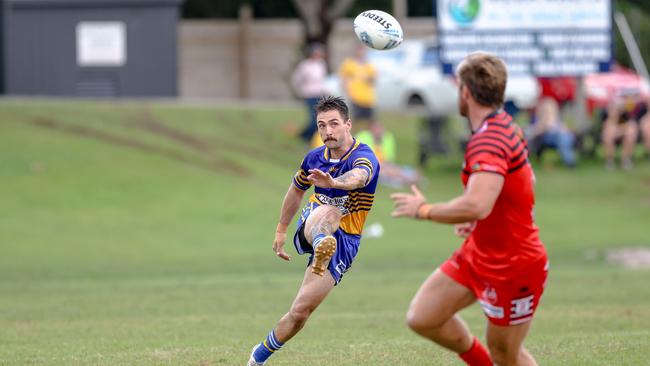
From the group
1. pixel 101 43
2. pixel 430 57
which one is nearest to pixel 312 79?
pixel 101 43

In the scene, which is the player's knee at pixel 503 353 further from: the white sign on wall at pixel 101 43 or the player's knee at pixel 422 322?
the white sign on wall at pixel 101 43

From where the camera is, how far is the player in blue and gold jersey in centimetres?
784

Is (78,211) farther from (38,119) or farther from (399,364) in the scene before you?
(399,364)

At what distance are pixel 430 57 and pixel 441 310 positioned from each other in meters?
24.8

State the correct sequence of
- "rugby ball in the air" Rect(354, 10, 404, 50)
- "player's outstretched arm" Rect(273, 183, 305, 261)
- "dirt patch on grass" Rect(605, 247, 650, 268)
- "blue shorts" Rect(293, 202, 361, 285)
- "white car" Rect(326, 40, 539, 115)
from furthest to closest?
"white car" Rect(326, 40, 539, 115) < "dirt patch on grass" Rect(605, 247, 650, 268) < "rugby ball in the air" Rect(354, 10, 404, 50) < "player's outstretched arm" Rect(273, 183, 305, 261) < "blue shorts" Rect(293, 202, 361, 285)

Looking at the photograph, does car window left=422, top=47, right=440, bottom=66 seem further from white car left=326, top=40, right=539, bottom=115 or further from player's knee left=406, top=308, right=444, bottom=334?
player's knee left=406, top=308, right=444, bottom=334

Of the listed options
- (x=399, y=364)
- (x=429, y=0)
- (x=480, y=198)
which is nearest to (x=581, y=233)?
(x=399, y=364)

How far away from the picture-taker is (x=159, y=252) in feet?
65.0

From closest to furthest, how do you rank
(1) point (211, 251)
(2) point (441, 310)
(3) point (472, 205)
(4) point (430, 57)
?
(3) point (472, 205), (2) point (441, 310), (1) point (211, 251), (4) point (430, 57)

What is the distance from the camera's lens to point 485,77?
20.7 feet

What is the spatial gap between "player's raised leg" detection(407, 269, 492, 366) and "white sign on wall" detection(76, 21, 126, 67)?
21337 mm

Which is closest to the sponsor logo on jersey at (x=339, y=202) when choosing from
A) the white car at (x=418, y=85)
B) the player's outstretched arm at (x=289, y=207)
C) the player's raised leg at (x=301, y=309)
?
the player's outstretched arm at (x=289, y=207)

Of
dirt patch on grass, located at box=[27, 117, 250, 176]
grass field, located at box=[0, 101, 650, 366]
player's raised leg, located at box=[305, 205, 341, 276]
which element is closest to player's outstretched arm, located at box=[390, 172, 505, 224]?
player's raised leg, located at box=[305, 205, 341, 276]

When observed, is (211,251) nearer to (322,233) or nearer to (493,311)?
(322,233)
